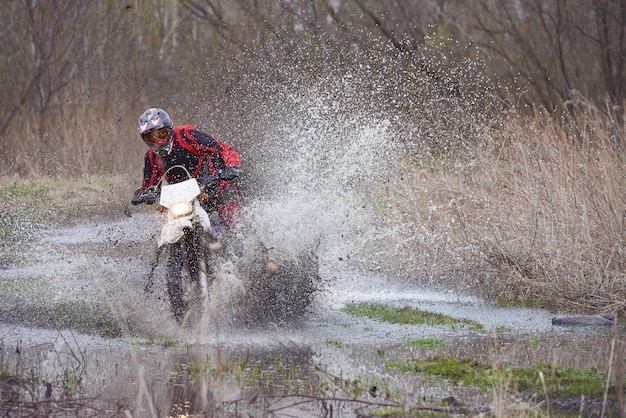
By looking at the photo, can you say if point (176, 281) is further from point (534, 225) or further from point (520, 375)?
point (534, 225)

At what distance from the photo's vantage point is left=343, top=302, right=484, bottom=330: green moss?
10156mm

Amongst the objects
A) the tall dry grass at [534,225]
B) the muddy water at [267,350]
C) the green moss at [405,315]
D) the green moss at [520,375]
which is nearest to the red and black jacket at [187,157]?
the muddy water at [267,350]

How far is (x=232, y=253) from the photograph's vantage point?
33.2 ft

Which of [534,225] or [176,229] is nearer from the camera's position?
[176,229]

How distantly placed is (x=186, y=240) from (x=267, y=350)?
4.96 feet

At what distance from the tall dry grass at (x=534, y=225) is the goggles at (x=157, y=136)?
3.66 m

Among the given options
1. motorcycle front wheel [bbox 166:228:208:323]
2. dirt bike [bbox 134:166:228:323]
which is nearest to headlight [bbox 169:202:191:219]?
dirt bike [bbox 134:166:228:323]

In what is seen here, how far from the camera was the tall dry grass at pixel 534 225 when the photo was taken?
35.8 feet

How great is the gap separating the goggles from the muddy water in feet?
4.75

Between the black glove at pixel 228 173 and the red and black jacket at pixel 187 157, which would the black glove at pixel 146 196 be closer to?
the red and black jacket at pixel 187 157

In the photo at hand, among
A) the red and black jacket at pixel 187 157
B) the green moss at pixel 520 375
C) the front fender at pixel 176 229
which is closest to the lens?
the green moss at pixel 520 375

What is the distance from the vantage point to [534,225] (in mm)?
11609

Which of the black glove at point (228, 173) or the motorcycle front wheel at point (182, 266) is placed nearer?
the black glove at point (228, 173)

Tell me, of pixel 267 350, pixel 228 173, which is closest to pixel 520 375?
pixel 267 350
